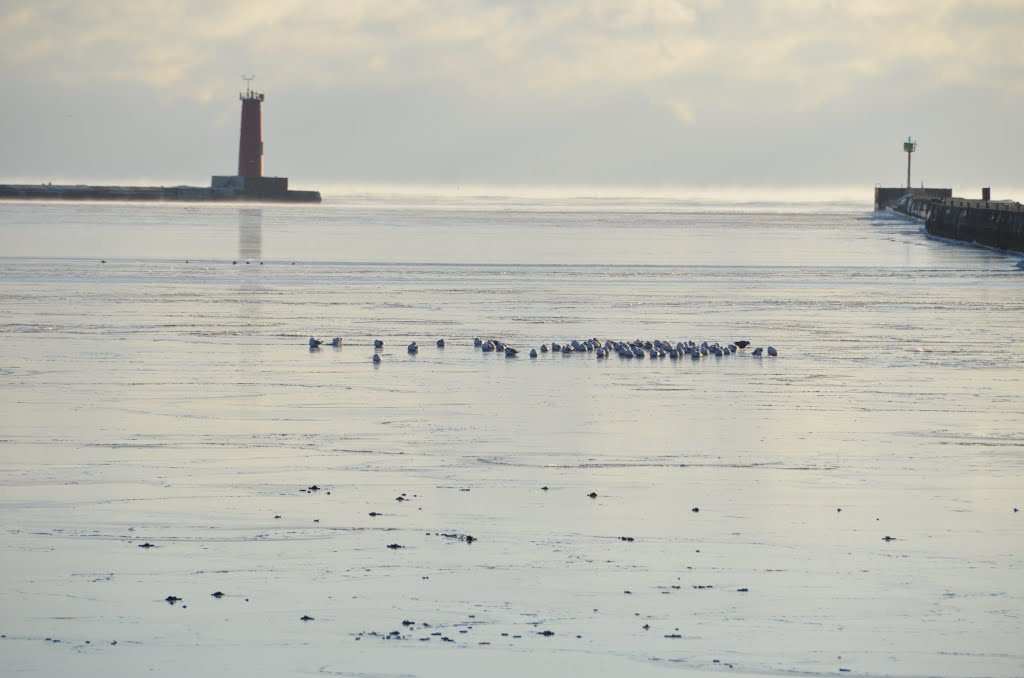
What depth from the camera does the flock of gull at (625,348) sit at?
24625mm

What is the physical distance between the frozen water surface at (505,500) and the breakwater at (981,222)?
36848 millimetres

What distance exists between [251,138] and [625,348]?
148820 mm

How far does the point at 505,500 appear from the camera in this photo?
42.7 ft

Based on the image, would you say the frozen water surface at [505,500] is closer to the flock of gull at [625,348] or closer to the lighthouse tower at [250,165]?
the flock of gull at [625,348]

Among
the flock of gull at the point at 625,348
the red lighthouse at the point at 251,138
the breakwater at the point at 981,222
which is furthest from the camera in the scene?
the red lighthouse at the point at 251,138

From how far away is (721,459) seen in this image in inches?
595

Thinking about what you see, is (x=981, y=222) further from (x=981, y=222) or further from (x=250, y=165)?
(x=250, y=165)

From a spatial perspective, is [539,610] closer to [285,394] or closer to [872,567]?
[872,567]

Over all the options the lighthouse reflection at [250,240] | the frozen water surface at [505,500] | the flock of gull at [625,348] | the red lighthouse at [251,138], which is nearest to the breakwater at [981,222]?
the lighthouse reflection at [250,240]

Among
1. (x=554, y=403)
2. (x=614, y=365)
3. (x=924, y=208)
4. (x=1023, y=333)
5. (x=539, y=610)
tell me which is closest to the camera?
(x=539, y=610)

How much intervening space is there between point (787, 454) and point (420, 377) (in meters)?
7.34

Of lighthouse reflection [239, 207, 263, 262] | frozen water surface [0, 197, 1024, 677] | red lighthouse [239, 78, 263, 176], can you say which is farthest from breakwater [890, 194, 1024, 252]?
red lighthouse [239, 78, 263, 176]

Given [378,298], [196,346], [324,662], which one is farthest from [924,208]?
[324,662]

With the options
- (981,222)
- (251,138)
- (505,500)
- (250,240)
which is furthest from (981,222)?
(251,138)
